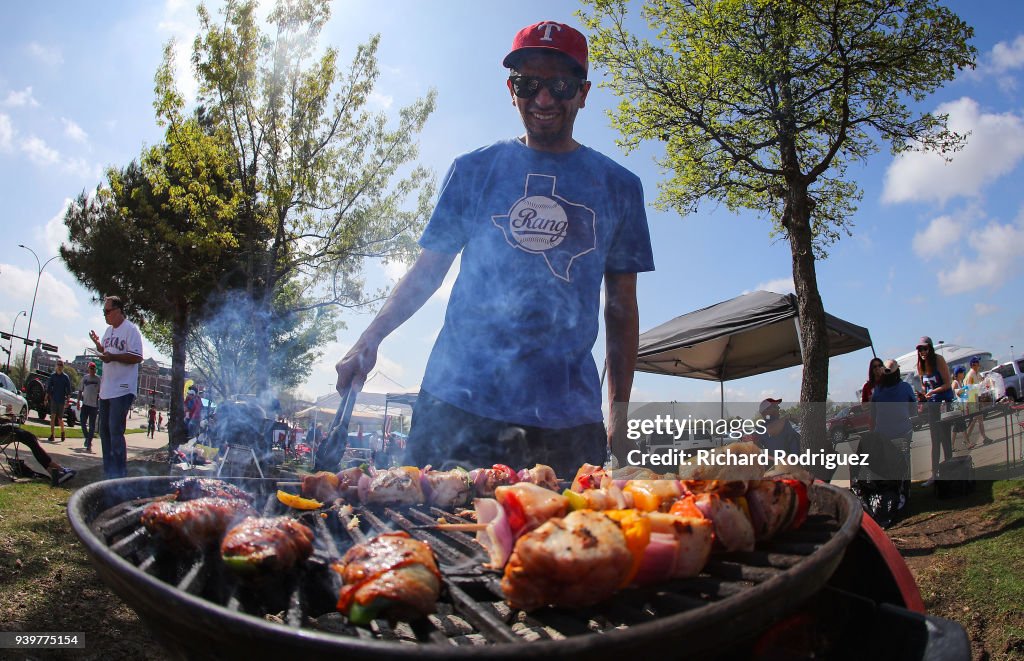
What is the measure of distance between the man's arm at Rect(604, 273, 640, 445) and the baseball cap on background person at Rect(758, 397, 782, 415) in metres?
5.31

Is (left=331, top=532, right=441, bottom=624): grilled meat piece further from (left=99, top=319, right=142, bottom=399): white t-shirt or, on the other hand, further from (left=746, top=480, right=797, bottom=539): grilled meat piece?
(left=99, top=319, right=142, bottom=399): white t-shirt

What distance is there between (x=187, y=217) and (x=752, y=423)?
1133cm

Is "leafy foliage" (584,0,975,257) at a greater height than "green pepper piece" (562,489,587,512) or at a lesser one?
greater

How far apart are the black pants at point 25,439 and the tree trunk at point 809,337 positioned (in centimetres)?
1056

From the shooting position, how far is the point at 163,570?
1.40m

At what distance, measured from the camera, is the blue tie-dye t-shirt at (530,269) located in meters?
2.81

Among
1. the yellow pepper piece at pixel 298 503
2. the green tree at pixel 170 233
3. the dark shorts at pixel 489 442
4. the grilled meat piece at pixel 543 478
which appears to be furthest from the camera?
the green tree at pixel 170 233

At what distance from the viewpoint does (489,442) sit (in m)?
2.81

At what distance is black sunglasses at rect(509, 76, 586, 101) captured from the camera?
2920 mm

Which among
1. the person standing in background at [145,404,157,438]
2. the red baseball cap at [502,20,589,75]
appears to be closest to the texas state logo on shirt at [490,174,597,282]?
the red baseball cap at [502,20,589,75]

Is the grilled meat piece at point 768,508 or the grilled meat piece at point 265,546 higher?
the grilled meat piece at point 768,508

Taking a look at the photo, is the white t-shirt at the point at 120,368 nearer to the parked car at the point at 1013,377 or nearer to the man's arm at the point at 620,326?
the man's arm at the point at 620,326

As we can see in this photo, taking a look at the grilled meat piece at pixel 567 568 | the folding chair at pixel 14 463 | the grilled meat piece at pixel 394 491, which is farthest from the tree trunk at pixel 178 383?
the grilled meat piece at pixel 567 568

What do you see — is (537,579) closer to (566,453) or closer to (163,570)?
(163,570)
